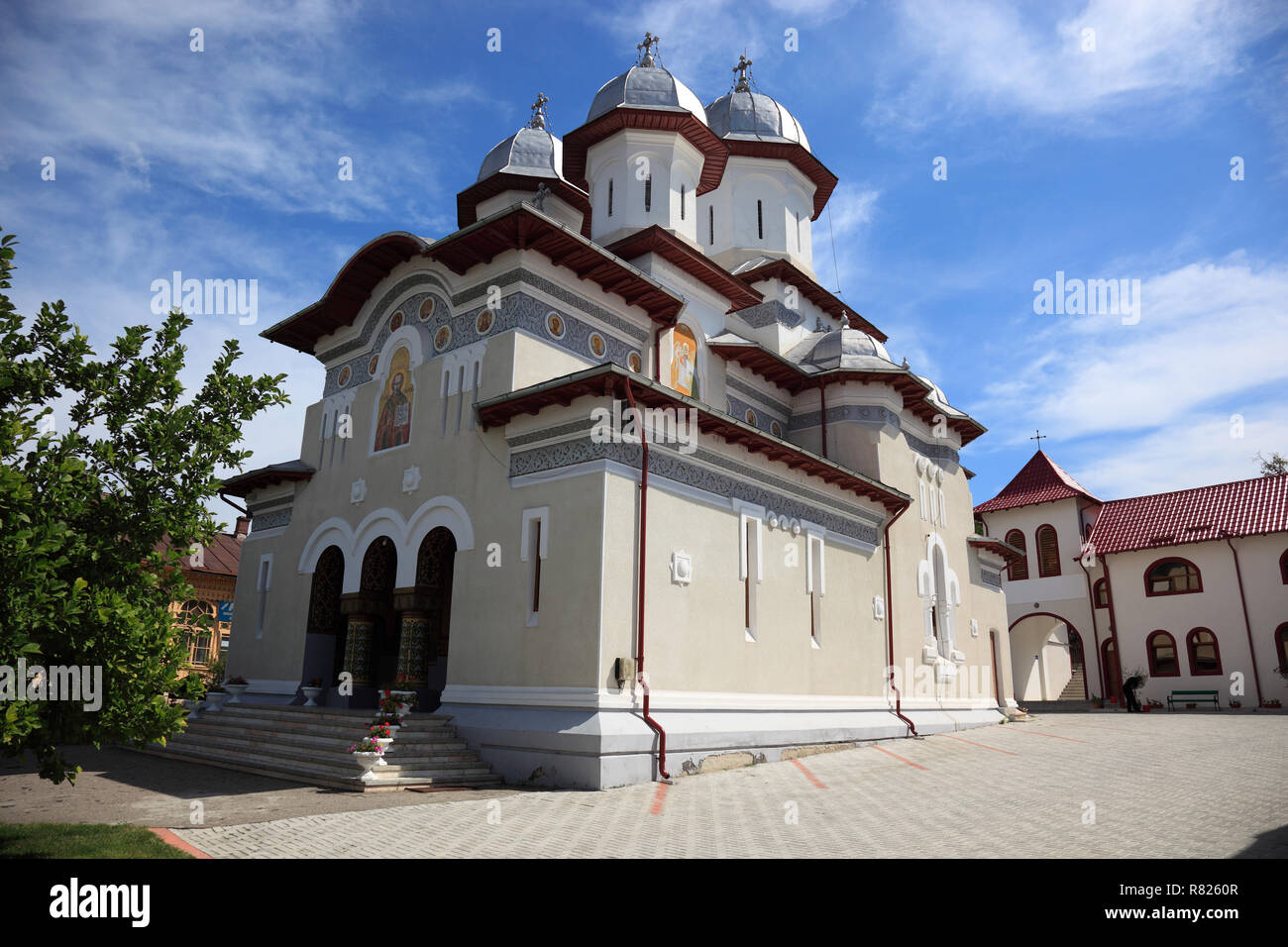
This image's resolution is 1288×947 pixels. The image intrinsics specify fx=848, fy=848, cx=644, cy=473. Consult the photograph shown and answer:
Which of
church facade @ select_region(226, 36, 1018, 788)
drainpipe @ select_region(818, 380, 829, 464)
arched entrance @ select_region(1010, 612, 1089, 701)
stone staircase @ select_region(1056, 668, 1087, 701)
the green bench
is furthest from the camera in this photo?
stone staircase @ select_region(1056, 668, 1087, 701)

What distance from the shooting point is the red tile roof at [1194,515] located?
920 inches

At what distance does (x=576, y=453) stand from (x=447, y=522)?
2.54 meters

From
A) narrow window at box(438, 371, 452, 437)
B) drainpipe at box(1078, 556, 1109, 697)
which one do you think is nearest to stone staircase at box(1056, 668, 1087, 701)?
drainpipe at box(1078, 556, 1109, 697)

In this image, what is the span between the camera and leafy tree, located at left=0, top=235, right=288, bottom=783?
4.80 meters

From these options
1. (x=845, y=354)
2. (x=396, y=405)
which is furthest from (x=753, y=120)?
(x=396, y=405)

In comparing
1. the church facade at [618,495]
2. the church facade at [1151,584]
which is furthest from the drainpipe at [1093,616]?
the church facade at [618,495]

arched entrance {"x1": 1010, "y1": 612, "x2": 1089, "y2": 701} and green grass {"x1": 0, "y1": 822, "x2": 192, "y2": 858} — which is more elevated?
arched entrance {"x1": 1010, "y1": 612, "x2": 1089, "y2": 701}

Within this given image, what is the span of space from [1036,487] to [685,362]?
19.3m

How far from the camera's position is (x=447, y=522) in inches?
474

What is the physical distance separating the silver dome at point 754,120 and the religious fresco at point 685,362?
8122mm

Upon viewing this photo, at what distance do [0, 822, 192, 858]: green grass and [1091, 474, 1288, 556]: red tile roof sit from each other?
1029 inches

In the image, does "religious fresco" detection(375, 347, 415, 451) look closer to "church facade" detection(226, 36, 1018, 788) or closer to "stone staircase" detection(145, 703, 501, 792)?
"church facade" detection(226, 36, 1018, 788)

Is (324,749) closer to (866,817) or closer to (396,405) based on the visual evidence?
(396,405)
